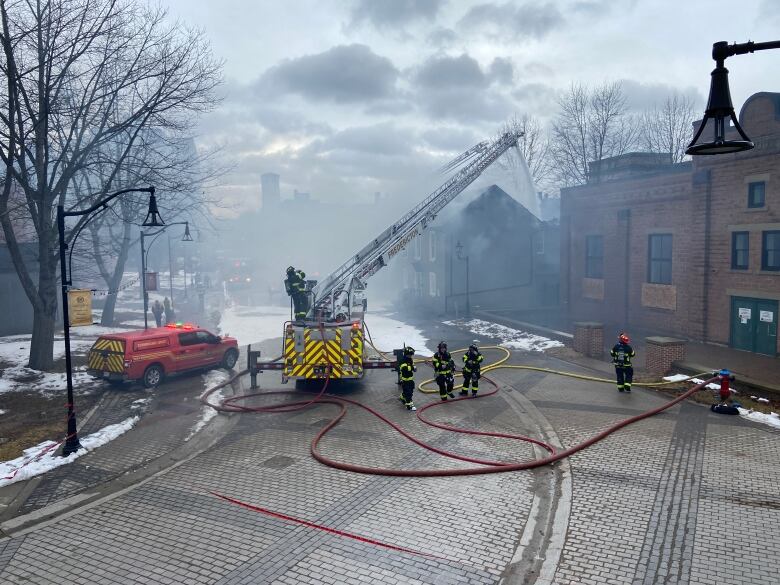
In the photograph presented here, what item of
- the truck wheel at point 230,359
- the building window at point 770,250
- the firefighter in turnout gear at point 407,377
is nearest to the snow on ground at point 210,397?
the truck wheel at point 230,359

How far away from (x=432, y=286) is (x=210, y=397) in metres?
25.4

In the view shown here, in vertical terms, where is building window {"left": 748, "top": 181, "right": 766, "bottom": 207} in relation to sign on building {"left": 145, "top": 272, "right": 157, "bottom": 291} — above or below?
above

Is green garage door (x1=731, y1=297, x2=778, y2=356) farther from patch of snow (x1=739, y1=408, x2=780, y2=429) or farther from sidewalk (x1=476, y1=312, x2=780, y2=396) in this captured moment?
patch of snow (x1=739, y1=408, x2=780, y2=429)

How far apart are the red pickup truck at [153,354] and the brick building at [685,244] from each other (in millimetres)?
17051

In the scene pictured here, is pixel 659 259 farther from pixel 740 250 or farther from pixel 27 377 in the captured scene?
pixel 27 377

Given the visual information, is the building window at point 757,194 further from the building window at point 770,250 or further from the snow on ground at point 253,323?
the snow on ground at point 253,323

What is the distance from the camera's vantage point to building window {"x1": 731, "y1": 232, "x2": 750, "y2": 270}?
787 inches

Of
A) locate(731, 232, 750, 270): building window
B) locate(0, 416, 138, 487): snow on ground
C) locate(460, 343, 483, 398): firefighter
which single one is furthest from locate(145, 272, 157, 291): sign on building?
locate(731, 232, 750, 270): building window

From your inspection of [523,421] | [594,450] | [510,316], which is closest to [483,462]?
[594,450]

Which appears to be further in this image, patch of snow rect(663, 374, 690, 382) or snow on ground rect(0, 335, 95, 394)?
patch of snow rect(663, 374, 690, 382)

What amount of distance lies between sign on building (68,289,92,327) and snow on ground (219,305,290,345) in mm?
11421

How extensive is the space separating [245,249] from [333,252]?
31.7m

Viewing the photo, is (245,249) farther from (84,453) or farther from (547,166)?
(84,453)

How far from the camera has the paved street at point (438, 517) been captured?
21.5ft
